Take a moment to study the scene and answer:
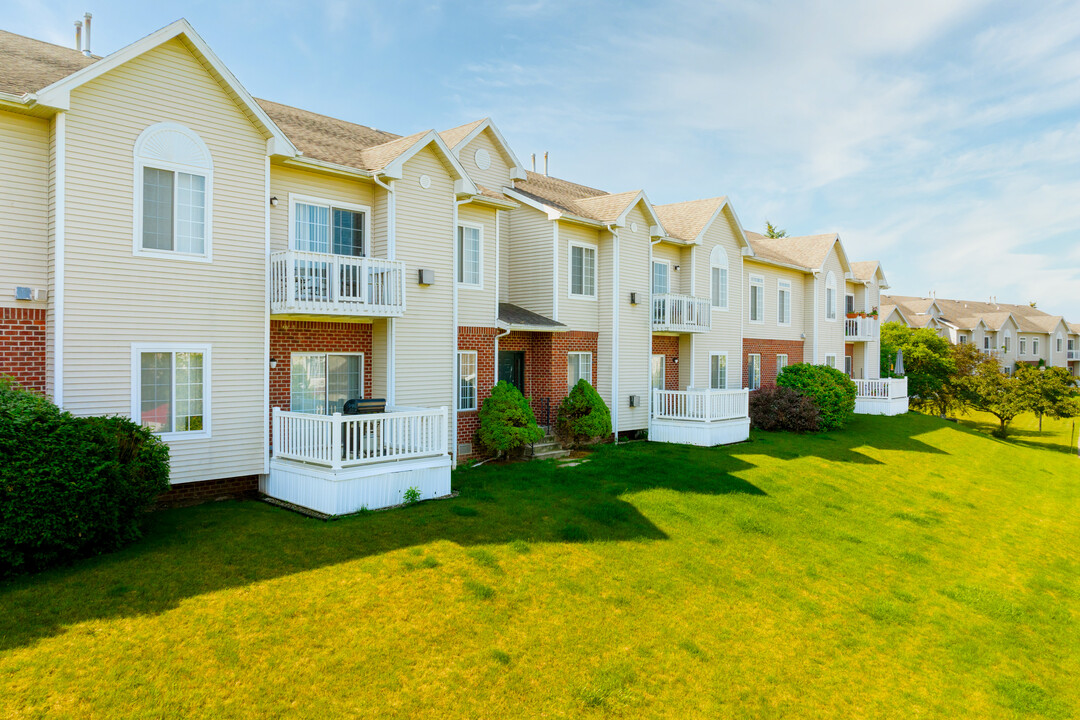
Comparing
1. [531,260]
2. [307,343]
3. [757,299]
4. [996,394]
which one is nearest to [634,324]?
[531,260]

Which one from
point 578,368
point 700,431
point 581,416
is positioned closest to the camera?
point 581,416

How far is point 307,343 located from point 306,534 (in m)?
4.64

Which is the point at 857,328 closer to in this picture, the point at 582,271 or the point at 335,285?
the point at 582,271

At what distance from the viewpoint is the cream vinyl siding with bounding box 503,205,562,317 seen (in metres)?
18.3

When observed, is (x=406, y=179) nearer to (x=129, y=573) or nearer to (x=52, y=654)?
(x=129, y=573)

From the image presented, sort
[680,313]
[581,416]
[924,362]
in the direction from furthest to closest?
1. [924,362]
2. [680,313]
3. [581,416]

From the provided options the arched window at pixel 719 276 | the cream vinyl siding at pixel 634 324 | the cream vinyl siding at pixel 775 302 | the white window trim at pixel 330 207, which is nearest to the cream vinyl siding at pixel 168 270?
the white window trim at pixel 330 207

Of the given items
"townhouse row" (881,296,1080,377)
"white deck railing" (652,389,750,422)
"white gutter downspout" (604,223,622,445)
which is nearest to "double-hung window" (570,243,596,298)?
"white gutter downspout" (604,223,622,445)

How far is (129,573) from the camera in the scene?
7.66 metres

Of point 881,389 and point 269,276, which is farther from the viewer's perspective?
point 881,389

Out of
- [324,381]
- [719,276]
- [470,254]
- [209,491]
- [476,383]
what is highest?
[719,276]

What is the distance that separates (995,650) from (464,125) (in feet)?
56.9

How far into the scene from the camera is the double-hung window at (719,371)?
24.3 meters

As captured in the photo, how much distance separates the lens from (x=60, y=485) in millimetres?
7578
